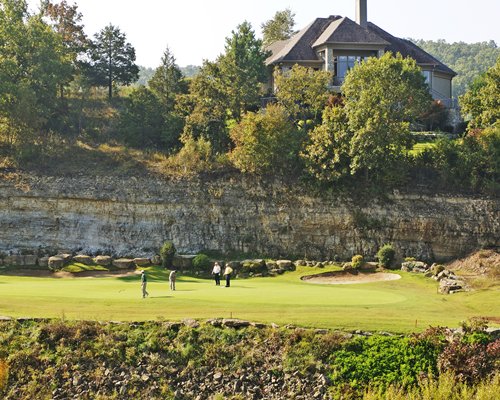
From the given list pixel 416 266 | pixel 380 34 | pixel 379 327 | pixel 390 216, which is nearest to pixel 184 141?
pixel 390 216

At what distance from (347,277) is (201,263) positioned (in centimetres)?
850

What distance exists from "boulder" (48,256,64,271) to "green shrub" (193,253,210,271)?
8.06m

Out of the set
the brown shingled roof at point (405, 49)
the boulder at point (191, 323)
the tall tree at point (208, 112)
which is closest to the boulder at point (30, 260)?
the tall tree at point (208, 112)

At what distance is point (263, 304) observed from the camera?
98.6 ft

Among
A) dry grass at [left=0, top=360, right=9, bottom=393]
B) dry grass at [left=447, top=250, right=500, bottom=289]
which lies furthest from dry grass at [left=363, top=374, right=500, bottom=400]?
dry grass at [left=447, top=250, right=500, bottom=289]

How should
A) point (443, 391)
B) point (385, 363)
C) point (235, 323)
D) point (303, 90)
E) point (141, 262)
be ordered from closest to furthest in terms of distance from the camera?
point (443, 391) → point (385, 363) → point (235, 323) → point (141, 262) → point (303, 90)

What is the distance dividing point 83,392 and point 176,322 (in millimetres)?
4434

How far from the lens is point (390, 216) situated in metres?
47.2

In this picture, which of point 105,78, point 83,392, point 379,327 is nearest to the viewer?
point 83,392

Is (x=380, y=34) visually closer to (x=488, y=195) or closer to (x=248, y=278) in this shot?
(x=488, y=195)

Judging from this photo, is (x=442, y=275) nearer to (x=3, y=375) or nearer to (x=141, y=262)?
(x=141, y=262)

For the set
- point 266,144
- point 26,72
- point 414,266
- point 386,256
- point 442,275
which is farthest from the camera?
point 26,72

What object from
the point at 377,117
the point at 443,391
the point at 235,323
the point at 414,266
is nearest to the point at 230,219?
the point at 377,117

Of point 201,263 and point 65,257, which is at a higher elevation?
point 65,257
